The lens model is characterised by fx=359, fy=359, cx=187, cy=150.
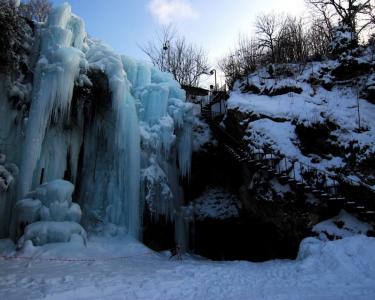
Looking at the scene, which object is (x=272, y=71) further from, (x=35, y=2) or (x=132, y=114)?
(x=35, y=2)

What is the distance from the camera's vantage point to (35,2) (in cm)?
2734

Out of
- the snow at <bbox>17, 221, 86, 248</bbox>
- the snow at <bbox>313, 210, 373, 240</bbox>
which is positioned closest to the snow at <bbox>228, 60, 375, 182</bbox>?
the snow at <bbox>313, 210, 373, 240</bbox>

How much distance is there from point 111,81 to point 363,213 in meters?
9.09

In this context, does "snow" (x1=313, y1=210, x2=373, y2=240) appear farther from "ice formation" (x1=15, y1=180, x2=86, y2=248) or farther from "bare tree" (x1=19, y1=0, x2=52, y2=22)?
"bare tree" (x1=19, y1=0, x2=52, y2=22)

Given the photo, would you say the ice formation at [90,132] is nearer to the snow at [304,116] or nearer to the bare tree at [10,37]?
the bare tree at [10,37]

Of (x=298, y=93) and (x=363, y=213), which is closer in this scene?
(x=363, y=213)

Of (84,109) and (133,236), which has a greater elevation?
(84,109)

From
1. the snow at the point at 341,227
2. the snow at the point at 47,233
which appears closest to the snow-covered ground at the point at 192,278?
the snow at the point at 47,233

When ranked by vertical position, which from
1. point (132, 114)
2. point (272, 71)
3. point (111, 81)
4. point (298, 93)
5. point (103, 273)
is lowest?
point (103, 273)

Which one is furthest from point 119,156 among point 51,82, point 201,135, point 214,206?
point 214,206

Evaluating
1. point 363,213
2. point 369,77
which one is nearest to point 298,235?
point 363,213

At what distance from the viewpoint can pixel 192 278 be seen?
718 centimetres

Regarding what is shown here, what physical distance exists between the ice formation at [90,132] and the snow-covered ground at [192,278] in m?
2.20

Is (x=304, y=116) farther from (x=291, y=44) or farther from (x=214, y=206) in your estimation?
(x=291, y=44)
